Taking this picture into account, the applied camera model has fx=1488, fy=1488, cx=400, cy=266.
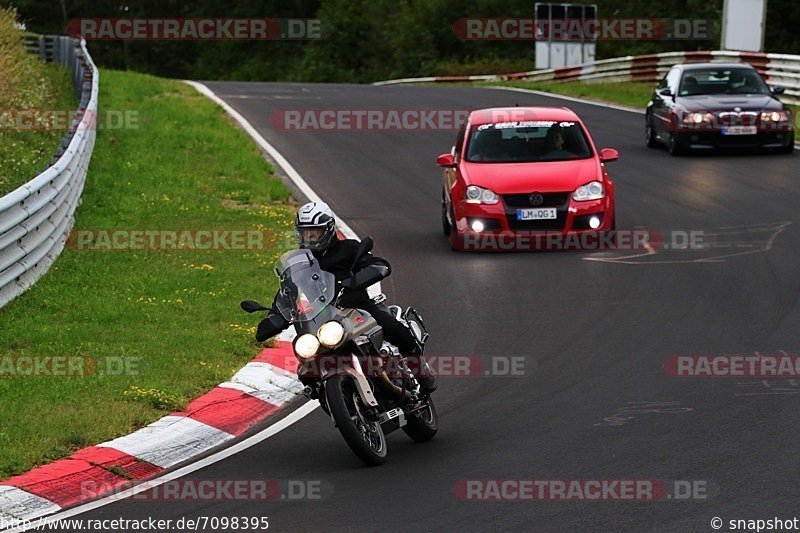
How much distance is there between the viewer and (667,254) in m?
17.2

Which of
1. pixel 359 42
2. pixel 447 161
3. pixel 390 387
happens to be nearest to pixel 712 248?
pixel 447 161

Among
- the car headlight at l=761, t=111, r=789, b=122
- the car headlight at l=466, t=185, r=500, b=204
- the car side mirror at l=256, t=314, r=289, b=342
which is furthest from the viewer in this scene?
the car headlight at l=761, t=111, r=789, b=122

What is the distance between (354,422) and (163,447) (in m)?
1.42

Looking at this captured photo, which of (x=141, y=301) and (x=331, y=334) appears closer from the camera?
(x=331, y=334)

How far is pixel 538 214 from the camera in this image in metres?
17.8

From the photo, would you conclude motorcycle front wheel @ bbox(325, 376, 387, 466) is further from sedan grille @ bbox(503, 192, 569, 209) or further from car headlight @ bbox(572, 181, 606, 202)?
car headlight @ bbox(572, 181, 606, 202)

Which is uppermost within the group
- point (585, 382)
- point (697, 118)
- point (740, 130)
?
point (585, 382)

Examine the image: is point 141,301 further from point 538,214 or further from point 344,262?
point 538,214

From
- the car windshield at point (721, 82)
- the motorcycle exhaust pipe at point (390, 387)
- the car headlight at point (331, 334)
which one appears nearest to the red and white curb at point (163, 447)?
the motorcycle exhaust pipe at point (390, 387)

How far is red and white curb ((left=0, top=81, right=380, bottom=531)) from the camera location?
8.41 m

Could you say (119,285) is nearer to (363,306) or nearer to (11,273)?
(11,273)

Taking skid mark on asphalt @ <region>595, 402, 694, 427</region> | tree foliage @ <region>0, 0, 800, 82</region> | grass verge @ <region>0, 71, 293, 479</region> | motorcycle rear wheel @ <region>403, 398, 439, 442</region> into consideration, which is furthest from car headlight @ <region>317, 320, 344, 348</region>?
tree foliage @ <region>0, 0, 800, 82</region>

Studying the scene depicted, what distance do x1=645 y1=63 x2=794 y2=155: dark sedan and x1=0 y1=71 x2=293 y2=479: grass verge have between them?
727 centimetres

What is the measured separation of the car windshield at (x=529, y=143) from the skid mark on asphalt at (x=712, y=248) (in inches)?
68.0
